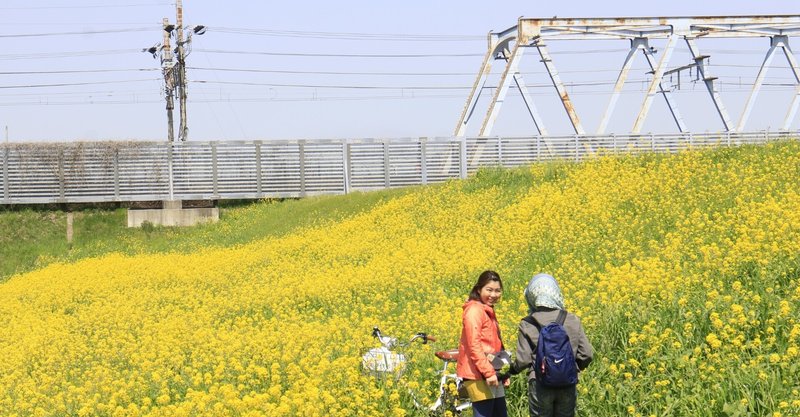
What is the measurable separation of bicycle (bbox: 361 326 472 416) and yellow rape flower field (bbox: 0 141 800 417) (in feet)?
0.51

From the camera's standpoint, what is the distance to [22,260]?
25.9 meters

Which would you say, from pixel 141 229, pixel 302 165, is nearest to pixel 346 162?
pixel 302 165

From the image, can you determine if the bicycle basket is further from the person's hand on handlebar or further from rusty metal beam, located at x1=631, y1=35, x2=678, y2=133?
rusty metal beam, located at x1=631, y1=35, x2=678, y2=133

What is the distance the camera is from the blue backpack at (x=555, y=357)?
534 centimetres

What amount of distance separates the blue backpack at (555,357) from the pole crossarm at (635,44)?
23.0 metres

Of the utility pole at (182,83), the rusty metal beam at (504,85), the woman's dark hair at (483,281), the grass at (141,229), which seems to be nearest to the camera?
the woman's dark hair at (483,281)

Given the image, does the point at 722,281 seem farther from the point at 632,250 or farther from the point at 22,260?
the point at 22,260

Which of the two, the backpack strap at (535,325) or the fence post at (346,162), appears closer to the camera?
the backpack strap at (535,325)

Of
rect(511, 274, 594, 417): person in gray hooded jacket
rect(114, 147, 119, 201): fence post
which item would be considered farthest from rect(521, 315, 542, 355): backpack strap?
rect(114, 147, 119, 201): fence post

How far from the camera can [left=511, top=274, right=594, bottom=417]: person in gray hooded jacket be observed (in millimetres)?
5496

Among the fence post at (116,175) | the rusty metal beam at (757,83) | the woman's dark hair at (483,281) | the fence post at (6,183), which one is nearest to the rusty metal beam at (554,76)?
the rusty metal beam at (757,83)

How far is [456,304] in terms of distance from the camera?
1027 cm

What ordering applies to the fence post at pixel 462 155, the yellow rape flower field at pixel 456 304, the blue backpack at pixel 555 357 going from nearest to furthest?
the blue backpack at pixel 555 357 → the yellow rape flower field at pixel 456 304 → the fence post at pixel 462 155

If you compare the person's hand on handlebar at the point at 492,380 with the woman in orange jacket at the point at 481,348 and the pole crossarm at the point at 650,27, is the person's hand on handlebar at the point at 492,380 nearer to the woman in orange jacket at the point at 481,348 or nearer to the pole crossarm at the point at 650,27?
the woman in orange jacket at the point at 481,348
